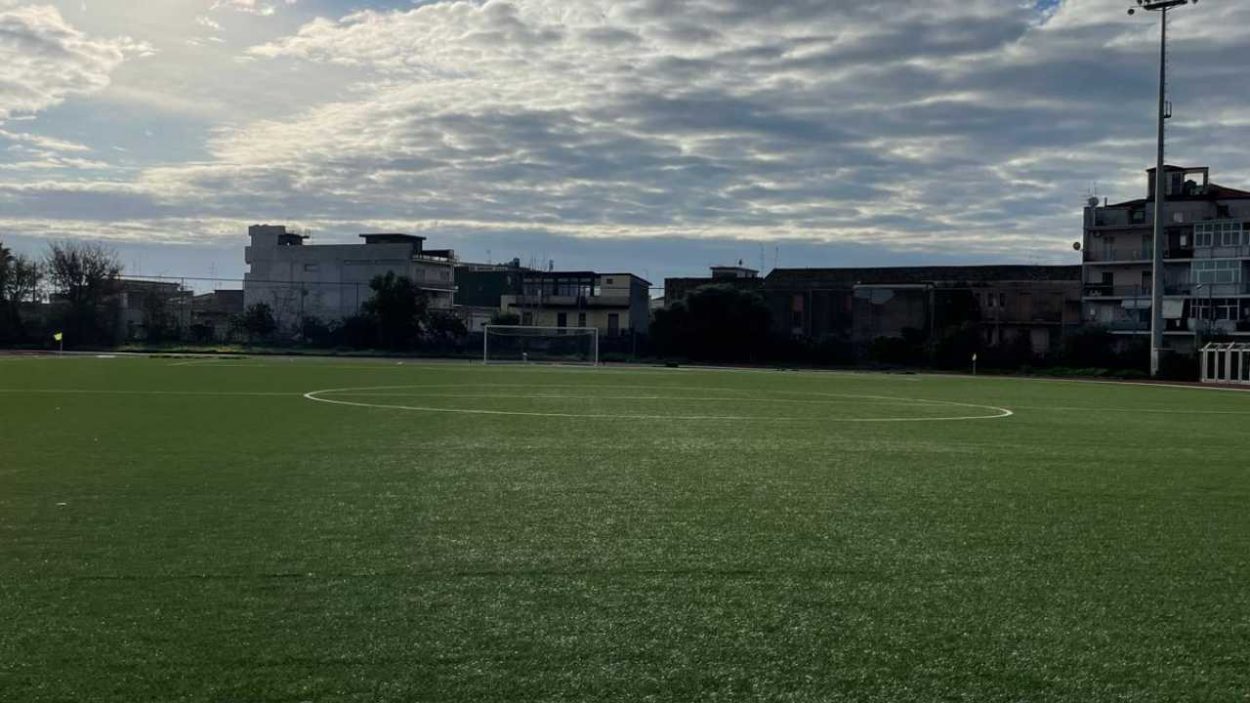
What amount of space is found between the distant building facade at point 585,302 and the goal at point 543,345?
1101 inches

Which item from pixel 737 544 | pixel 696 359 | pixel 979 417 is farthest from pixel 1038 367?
pixel 737 544

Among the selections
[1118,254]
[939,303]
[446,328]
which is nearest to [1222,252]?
[1118,254]

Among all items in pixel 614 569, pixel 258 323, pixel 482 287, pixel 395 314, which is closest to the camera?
pixel 614 569

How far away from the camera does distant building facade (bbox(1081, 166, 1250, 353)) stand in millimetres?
70062

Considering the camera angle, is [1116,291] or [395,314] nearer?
[395,314]

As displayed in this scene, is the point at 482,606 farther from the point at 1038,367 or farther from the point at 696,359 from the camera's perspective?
the point at 696,359

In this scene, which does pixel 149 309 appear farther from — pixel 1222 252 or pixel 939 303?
pixel 1222 252

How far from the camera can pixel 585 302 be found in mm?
92500

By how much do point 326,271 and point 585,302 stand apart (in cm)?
2594

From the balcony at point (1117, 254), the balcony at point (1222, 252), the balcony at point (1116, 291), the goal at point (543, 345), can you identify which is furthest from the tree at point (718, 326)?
the balcony at point (1222, 252)

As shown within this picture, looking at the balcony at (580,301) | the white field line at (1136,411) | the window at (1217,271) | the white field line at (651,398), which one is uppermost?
the window at (1217,271)

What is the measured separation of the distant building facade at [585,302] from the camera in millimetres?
91875

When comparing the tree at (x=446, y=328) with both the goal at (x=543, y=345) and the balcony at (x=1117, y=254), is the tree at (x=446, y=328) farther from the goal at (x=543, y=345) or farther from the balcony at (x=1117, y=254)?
the balcony at (x=1117, y=254)

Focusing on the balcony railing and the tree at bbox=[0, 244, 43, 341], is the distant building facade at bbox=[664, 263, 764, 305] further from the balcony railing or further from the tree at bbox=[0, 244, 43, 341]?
the tree at bbox=[0, 244, 43, 341]
